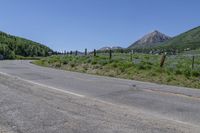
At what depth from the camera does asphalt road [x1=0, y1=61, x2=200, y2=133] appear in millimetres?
7906

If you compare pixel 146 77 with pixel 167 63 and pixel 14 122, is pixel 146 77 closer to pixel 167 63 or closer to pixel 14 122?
pixel 167 63

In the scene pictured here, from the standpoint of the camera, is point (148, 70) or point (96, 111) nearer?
point (96, 111)

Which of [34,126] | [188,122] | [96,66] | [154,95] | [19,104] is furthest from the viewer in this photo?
[96,66]

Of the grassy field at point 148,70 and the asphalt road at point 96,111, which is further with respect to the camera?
the grassy field at point 148,70

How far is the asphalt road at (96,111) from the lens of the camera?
311 inches

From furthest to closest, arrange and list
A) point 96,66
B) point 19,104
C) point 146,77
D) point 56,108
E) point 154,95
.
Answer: point 96,66 → point 146,77 → point 154,95 → point 19,104 → point 56,108

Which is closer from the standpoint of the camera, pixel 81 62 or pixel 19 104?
pixel 19 104

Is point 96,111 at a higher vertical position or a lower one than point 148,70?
lower

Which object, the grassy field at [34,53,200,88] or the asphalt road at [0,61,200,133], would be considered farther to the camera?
the grassy field at [34,53,200,88]

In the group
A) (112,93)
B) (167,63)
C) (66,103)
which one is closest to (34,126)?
(66,103)

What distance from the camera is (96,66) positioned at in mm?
27688

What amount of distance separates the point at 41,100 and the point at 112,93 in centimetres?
313

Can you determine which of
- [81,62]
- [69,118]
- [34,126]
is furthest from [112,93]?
[81,62]

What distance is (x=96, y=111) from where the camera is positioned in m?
9.54
